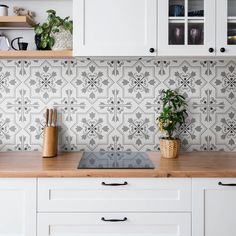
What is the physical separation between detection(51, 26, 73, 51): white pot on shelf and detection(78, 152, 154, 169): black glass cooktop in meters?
0.74

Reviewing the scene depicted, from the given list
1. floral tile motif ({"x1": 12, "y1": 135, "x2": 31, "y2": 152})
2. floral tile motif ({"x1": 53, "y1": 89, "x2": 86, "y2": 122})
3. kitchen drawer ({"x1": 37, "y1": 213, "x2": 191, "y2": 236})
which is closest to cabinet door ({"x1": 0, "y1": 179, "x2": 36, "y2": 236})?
kitchen drawer ({"x1": 37, "y1": 213, "x2": 191, "y2": 236})

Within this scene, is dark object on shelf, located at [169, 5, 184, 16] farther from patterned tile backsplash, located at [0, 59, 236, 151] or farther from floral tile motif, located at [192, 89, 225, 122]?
floral tile motif, located at [192, 89, 225, 122]

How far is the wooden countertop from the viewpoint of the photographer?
80.2 inches

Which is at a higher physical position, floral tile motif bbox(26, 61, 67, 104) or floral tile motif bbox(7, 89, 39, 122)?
floral tile motif bbox(26, 61, 67, 104)

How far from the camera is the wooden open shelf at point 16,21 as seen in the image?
2367mm

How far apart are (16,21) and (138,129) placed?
113 cm

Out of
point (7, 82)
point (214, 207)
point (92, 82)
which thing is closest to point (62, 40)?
point (92, 82)

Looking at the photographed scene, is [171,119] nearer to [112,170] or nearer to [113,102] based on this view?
[113,102]

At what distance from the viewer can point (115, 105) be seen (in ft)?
8.89

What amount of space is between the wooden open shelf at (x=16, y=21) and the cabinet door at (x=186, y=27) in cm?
88

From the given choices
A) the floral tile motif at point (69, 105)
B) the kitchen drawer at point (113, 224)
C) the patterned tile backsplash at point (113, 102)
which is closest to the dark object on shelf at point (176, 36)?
the patterned tile backsplash at point (113, 102)

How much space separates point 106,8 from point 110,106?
2.37 feet

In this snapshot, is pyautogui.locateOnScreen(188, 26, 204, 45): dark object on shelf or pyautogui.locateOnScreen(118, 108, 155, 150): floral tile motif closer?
pyautogui.locateOnScreen(188, 26, 204, 45): dark object on shelf

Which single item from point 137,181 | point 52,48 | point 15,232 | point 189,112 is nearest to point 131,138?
point 189,112
